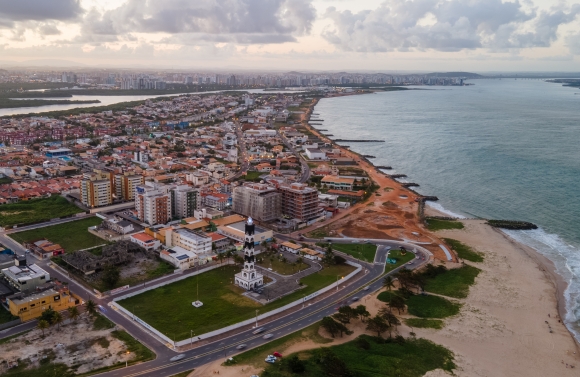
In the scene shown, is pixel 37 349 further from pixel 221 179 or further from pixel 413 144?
pixel 413 144

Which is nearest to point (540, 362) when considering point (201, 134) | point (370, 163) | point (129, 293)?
point (129, 293)

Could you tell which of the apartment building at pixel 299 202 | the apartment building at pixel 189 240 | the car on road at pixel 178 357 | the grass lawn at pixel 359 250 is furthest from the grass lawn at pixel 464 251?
the car on road at pixel 178 357

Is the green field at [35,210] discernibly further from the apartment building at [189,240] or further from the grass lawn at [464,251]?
the grass lawn at [464,251]

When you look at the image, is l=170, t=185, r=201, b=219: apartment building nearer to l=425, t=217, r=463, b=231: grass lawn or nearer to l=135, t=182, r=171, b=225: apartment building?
l=135, t=182, r=171, b=225: apartment building

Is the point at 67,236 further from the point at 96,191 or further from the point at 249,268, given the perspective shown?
the point at 249,268

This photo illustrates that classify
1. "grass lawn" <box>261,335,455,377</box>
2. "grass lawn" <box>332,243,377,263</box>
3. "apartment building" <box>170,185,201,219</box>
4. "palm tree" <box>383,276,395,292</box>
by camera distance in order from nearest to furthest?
"grass lawn" <box>261,335,455,377</box> < "palm tree" <box>383,276,395,292</box> < "grass lawn" <box>332,243,377,263</box> < "apartment building" <box>170,185,201,219</box>

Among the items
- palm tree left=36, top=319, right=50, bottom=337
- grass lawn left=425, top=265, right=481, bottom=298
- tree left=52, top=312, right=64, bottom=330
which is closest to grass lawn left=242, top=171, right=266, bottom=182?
grass lawn left=425, top=265, right=481, bottom=298
